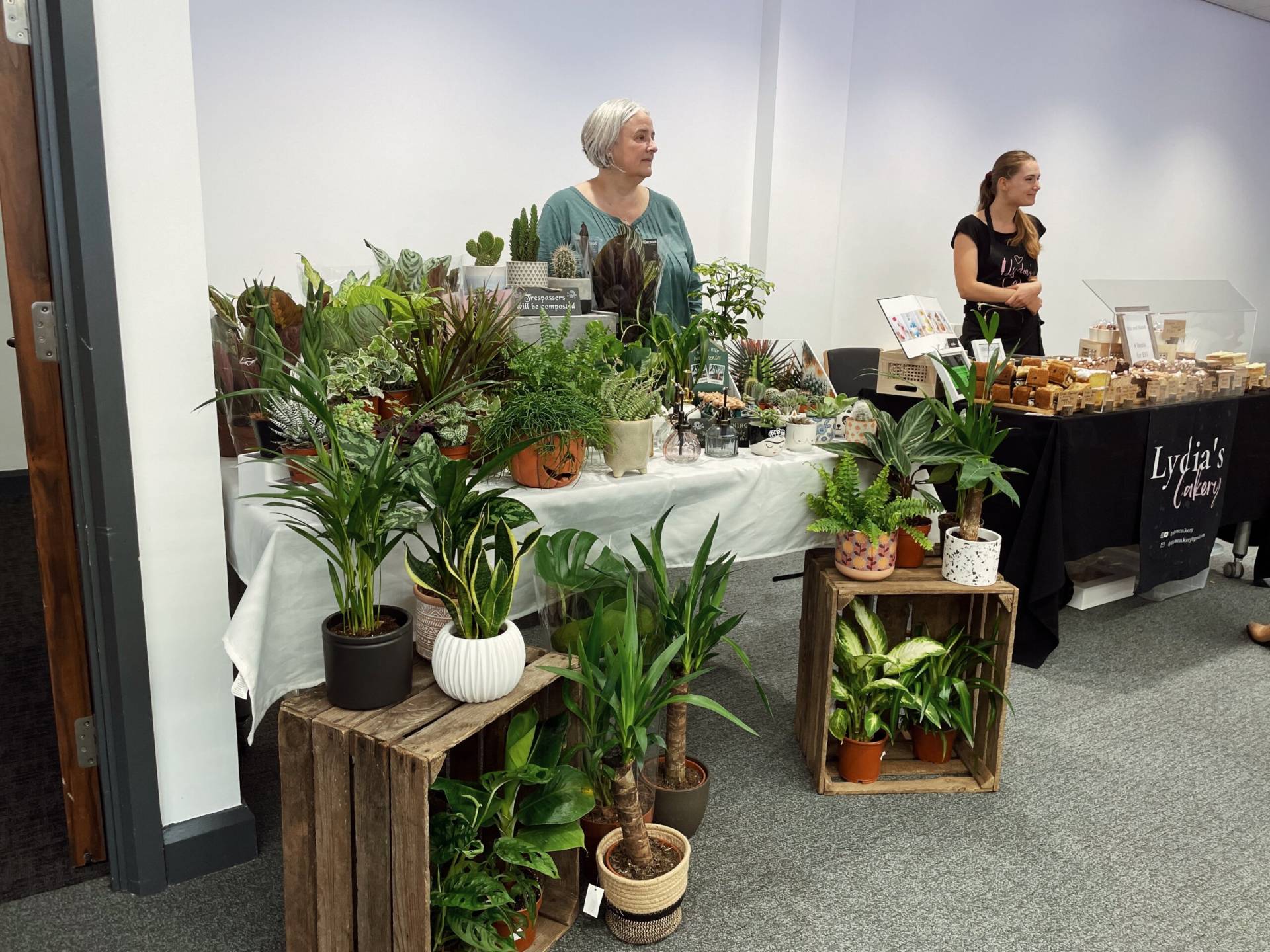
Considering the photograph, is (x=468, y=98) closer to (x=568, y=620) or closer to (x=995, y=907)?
(x=568, y=620)

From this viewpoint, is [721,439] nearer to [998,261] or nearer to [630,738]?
[630,738]

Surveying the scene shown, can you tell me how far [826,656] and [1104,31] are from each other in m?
5.76

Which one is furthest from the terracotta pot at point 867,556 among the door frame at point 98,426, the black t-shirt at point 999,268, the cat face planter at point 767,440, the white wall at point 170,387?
the black t-shirt at point 999,268

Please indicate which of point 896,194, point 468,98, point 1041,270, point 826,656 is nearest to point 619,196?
point 468,98

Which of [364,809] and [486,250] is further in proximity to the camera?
[486,250]

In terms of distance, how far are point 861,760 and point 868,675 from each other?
0.67ft

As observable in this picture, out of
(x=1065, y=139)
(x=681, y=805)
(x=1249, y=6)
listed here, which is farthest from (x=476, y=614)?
(x=1249, y=6)

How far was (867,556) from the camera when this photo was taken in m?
2.17

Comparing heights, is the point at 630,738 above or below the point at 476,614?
below

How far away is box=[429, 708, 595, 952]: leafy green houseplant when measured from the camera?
1565mm

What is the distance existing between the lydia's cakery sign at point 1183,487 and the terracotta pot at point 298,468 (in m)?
2.55

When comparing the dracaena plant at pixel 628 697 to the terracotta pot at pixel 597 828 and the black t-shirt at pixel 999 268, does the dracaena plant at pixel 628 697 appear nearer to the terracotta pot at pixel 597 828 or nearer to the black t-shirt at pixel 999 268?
the terracotta pot at pixel 597 828

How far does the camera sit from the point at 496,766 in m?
1.87

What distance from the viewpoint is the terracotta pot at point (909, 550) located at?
7.48ft
